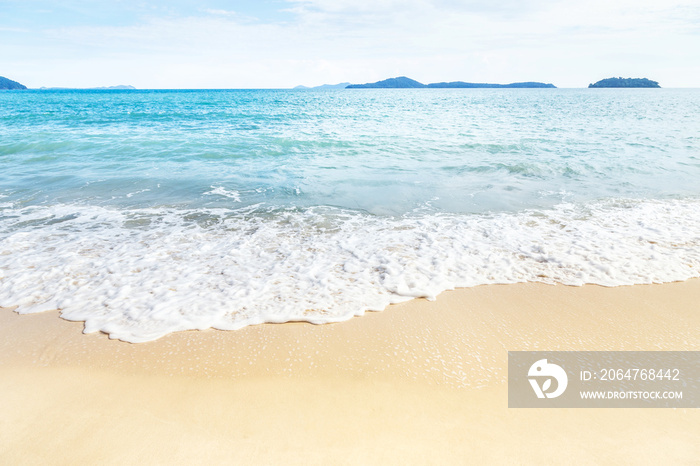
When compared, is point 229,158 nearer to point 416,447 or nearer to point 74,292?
point 74,292

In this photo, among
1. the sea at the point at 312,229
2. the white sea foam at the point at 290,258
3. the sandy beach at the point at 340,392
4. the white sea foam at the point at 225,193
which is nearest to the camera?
the sandy beach at the point at 340,392

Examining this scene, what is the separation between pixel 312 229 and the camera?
21.2ft

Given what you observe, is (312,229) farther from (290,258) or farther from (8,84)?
(8,84)

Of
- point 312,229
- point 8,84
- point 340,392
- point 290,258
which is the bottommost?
point 340,392

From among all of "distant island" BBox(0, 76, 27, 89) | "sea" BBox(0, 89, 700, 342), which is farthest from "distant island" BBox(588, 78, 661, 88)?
"distant island" BBox(0, 76, 27, 89)

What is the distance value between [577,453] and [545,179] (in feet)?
29.9

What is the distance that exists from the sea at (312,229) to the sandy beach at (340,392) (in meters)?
0.36

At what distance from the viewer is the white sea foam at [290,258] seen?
13.3ft

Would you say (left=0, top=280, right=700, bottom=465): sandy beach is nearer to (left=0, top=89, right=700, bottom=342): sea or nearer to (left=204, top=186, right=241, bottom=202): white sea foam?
(left=0, top=89, right=700, bottom=342): sea

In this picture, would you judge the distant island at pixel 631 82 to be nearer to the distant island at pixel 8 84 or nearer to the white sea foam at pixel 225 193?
the white sea foam at pixel 225 193

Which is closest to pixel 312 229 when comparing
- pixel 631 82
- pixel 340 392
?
pixel 340 392

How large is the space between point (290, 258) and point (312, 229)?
1.30 meters

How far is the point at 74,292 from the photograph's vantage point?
14.1 feet

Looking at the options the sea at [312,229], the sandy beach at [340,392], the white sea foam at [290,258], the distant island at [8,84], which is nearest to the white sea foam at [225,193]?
the sea at [312,229]
